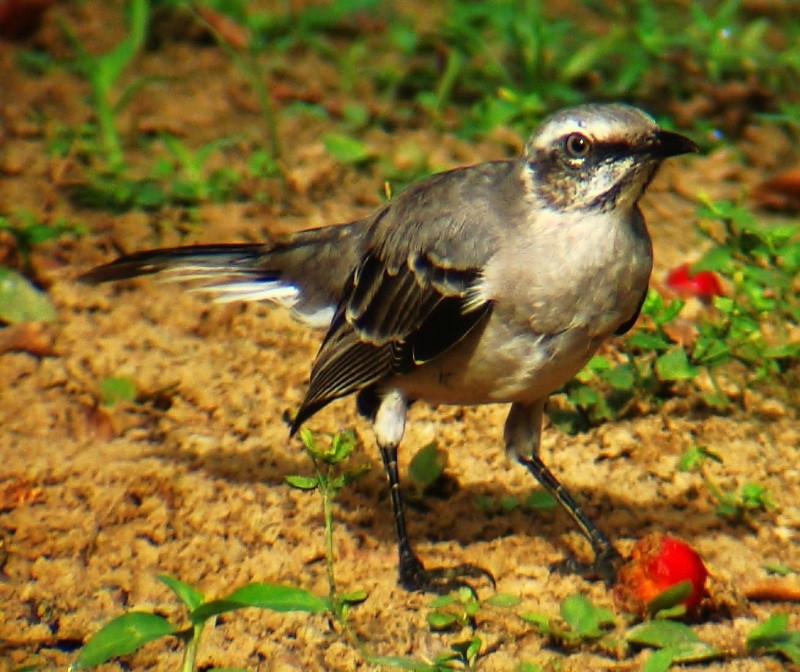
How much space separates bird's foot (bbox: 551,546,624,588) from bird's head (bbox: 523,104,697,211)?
4.68ft

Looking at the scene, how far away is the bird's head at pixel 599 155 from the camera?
16.1 ft

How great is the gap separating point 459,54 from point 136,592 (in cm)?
486

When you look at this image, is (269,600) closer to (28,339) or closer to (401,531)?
(401,531)

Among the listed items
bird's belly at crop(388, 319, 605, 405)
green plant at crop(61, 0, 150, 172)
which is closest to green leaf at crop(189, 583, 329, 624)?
bird's belly at crop(388, 319, 605, 405)

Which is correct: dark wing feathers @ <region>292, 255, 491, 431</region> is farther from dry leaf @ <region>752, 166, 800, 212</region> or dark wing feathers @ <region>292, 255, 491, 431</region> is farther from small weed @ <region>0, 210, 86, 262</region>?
dry leaf @ <region>752, 166, 800, 212</region>

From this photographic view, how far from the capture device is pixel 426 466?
587cm

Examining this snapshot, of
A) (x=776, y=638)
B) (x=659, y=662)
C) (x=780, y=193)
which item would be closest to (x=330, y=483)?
(x=659, y=662)

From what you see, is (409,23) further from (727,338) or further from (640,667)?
(640,667)

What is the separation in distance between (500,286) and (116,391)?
2.15 meters

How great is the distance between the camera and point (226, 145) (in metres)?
8.26

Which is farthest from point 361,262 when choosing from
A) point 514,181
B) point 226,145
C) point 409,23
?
point 409,23

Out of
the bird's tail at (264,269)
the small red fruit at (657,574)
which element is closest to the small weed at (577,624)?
the small red fruit at (657,574)

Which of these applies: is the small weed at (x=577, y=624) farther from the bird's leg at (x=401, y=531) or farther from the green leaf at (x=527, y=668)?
the bird's leg at (x=401, y=531)

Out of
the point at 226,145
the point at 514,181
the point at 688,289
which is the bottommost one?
the point at 226,145
